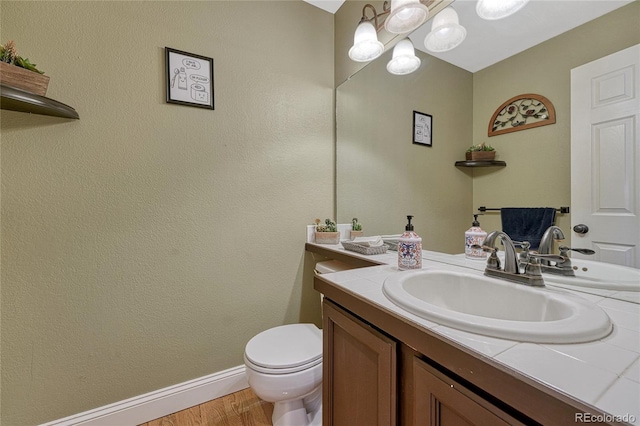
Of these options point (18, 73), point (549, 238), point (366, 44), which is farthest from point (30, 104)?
point (549, 238)

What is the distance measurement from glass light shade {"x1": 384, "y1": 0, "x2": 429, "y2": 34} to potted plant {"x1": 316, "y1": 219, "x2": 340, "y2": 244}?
1127 millimetres

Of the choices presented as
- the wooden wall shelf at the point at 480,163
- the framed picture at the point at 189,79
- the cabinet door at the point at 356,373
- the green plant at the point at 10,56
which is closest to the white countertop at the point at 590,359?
the cabinet door at the point at 356,373

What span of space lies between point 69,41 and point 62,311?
1228 millimetres

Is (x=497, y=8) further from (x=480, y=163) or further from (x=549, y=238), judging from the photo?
(x=549, y=238)

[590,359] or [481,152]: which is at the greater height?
[481,152]

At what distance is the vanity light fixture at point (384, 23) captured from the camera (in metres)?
1.17

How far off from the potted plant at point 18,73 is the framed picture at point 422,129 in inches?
63.3

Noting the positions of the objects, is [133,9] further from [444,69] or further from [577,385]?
[577,385]

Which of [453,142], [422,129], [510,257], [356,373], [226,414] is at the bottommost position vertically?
[226,414]

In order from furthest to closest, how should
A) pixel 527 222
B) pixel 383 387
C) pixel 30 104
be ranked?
1. pixel 30 104
2. pixel 527 222
3. pixel 383 387

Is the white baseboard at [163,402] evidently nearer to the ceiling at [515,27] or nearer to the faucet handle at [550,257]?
the faucet handle at [550,257]

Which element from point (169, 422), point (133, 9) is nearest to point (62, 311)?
point (169, 422)

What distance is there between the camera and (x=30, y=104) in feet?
3.22

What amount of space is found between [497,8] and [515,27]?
0.11m
